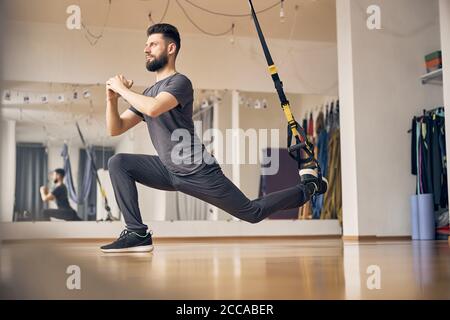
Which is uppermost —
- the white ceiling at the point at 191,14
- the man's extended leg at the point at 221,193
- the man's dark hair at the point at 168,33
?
the white ceiling at the point at 191,14

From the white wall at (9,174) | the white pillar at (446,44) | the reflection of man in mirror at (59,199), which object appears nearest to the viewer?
the white pillar at (446,44)

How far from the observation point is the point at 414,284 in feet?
4.84

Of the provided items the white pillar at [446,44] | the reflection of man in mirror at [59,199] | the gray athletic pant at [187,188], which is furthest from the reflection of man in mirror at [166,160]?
the reflection of man in mirror at [59,199]

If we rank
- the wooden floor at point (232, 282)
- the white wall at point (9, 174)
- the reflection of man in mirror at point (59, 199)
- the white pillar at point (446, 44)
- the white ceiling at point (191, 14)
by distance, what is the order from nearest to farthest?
the wooden floor at point (232, 282) → the white pillar at point (446, 44) → the white ceiling at point (191, 14) → the white wall at point (9, 174) → the reflection of man in mirror at point (59, 199)

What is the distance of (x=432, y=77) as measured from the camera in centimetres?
549

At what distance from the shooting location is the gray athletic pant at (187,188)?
278 centimetres

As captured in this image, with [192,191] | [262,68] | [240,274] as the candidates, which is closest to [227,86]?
[262,68]

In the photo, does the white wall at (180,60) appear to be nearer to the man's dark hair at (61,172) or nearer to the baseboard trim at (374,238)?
the man's dark hair at (61,172)

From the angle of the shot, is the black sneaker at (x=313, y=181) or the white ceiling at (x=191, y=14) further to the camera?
the white ceiling at (x=191, y=14)

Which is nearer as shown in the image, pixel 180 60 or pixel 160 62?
pixel 160 62

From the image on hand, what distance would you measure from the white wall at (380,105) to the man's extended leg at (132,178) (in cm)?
283

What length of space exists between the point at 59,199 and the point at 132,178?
3753 mm

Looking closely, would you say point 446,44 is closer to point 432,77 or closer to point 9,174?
point 432,77

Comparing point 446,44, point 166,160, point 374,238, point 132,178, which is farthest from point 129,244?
point 374,238
